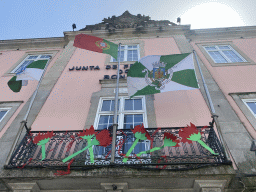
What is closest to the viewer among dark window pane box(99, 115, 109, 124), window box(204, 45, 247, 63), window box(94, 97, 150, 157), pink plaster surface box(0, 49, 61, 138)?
window box(94, 97, 150, 157)

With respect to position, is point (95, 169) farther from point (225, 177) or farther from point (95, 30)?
point (95, 30)

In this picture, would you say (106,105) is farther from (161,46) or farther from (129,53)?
(161,46)

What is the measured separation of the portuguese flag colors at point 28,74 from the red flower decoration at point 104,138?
316 cm

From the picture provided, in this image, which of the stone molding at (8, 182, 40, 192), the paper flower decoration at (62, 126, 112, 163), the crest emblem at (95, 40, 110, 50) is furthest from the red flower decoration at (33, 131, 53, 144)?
the crest emblem at (95, 40, 110, 50)

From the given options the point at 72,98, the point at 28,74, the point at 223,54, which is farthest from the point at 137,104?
the point at 223,54

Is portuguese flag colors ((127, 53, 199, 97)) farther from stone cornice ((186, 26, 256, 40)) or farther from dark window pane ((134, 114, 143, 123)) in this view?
stone cornice ((186, 26, 256, 40))

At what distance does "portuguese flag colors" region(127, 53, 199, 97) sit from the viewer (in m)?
6.13

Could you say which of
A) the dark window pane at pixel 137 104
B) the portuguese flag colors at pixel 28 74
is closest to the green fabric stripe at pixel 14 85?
the portuguese flag colors at pixel 28 74

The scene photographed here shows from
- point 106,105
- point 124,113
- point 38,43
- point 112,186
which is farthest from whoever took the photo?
point 38,43

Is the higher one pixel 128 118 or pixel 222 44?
pixel 222 44

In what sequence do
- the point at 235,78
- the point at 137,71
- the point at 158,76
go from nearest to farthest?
1. the point at 158,76
2. the point at 137,71
3. the point at 235,78

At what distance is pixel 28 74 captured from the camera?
7.05 m

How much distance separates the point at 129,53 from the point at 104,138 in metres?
6.16

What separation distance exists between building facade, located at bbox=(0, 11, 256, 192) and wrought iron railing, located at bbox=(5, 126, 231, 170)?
24mm
